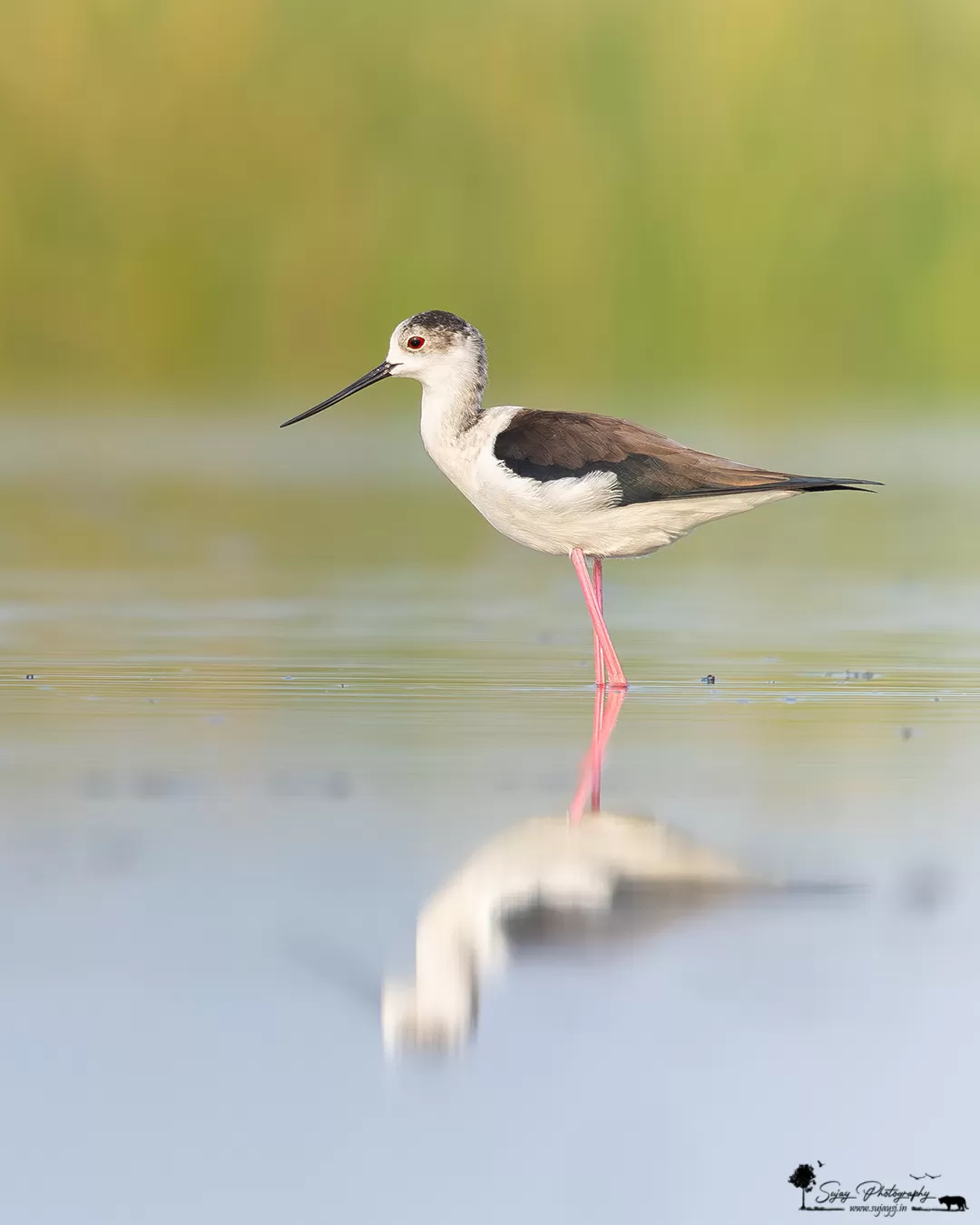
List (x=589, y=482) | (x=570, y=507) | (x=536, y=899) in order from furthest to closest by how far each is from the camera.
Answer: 1. (x=570, y=507)
2. (x=589, y=482)
3. (x=536, y=899)

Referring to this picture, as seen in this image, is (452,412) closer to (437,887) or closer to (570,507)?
(570,507)

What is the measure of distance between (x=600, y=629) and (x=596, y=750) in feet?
5.40

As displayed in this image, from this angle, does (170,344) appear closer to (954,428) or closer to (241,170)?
(241,170)

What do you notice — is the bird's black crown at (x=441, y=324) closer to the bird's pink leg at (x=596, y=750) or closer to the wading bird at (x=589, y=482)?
the wading bird at (x=589, y=482)

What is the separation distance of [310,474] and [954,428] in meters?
9.95

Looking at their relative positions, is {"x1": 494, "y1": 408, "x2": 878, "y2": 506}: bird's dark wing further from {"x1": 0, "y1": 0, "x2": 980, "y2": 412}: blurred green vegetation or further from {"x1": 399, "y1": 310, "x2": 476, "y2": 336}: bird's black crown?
{"x1": 0, "y1": 0, "x2": 980, "y2": 412}: blurred green vegetation

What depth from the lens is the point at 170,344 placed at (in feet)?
197

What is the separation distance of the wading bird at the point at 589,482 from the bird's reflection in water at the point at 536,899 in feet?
8.88

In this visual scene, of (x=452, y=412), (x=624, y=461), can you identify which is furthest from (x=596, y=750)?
(x=452, y=412)

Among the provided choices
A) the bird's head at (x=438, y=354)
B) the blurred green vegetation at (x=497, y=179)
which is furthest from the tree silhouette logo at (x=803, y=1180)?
the blurred green vegetation at (x=497, y=179)

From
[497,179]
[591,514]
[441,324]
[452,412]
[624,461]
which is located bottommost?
[591,514]

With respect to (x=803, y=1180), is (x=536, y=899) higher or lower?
higher

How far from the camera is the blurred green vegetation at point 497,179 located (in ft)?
206

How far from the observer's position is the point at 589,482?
905 centimetres
